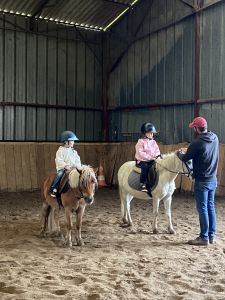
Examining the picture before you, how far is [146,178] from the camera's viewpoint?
7.23 meters

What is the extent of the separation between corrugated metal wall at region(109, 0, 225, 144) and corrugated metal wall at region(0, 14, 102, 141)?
86 cm

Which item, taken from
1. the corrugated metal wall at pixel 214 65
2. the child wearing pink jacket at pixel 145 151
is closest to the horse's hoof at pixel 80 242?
the child wearing pink jacket at pixel 145 151

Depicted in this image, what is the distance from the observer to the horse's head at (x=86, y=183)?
580 centimetres

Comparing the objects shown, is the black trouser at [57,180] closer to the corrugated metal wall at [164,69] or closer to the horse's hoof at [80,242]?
the horse's hoof at [80,242]

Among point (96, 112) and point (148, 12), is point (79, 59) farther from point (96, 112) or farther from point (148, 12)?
point (148, 12)

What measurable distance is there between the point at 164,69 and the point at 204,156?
8.56m

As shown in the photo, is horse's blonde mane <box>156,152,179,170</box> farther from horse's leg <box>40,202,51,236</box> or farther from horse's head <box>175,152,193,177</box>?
horse's leg <box>40,202,51,236</box>

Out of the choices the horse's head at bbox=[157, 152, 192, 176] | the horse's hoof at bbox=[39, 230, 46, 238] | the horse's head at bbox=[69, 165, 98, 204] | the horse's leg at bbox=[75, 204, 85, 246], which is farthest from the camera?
the horse's hoof at bbox=[39, 230, 46, 238]

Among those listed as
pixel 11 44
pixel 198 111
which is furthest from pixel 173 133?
pixel 11 44

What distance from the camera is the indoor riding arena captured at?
559cm

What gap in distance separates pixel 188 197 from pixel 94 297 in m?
8.13


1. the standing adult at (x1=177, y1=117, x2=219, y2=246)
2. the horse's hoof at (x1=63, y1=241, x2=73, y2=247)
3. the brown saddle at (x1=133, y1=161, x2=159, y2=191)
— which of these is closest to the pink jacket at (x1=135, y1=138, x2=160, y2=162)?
the brown saddle at (x1=133, y1=161, x2=159, y2=191)

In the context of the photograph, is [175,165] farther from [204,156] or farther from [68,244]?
[68,244]

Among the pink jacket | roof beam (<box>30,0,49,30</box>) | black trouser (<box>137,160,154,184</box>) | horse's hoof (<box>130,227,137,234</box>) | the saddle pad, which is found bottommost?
horse's hoof (<box>130,227,137,234</box>)
